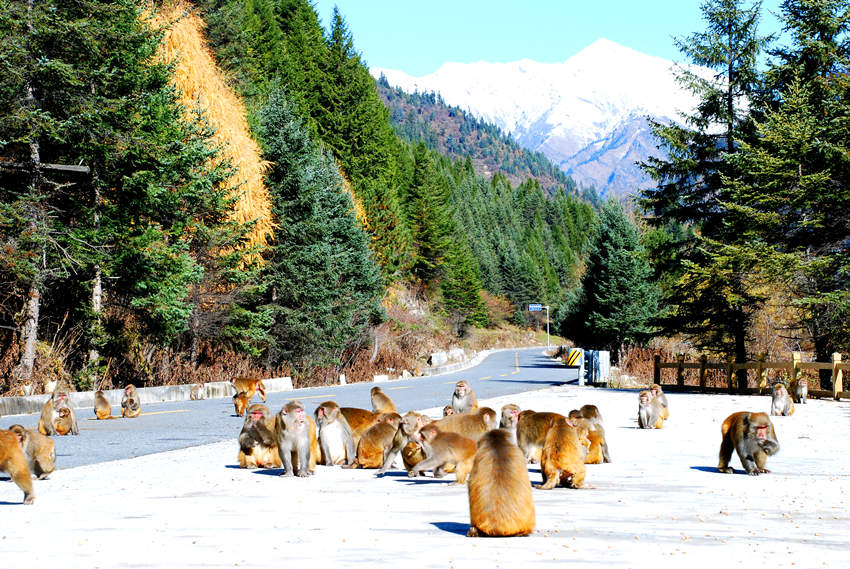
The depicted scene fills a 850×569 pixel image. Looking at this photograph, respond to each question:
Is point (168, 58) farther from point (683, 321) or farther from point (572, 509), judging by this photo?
point (572, 509)

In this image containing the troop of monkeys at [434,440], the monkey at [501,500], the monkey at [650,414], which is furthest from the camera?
A: the monkey at [650,414]

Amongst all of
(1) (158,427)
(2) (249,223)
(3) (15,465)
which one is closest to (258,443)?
(3) (15,465)

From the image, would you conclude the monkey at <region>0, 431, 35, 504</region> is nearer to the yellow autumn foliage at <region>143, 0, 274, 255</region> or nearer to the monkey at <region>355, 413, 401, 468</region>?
the monkey at <region>355, 413, 401, 468</region>

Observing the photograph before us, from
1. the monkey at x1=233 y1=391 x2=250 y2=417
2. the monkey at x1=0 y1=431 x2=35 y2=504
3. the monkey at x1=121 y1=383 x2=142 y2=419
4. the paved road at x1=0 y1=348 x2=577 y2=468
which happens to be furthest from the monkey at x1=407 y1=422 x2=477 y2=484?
the monkey at x1=121 y1=383 x2=142 y2=419

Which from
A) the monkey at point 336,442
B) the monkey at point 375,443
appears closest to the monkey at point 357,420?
the monkey at point 336,442

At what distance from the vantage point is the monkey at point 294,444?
1092 cm

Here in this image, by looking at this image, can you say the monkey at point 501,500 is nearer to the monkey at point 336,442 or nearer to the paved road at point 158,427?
the monkey at point 336,442

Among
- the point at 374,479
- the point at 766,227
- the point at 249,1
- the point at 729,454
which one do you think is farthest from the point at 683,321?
the point at 249,1

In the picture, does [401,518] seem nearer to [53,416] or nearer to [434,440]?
[434,440]

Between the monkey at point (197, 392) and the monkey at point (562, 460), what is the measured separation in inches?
785

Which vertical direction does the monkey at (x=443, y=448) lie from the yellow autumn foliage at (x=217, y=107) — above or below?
below

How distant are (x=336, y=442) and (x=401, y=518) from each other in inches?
179

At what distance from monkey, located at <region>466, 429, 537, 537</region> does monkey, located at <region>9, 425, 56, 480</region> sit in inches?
239

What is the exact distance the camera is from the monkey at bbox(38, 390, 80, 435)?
51.6 ft
